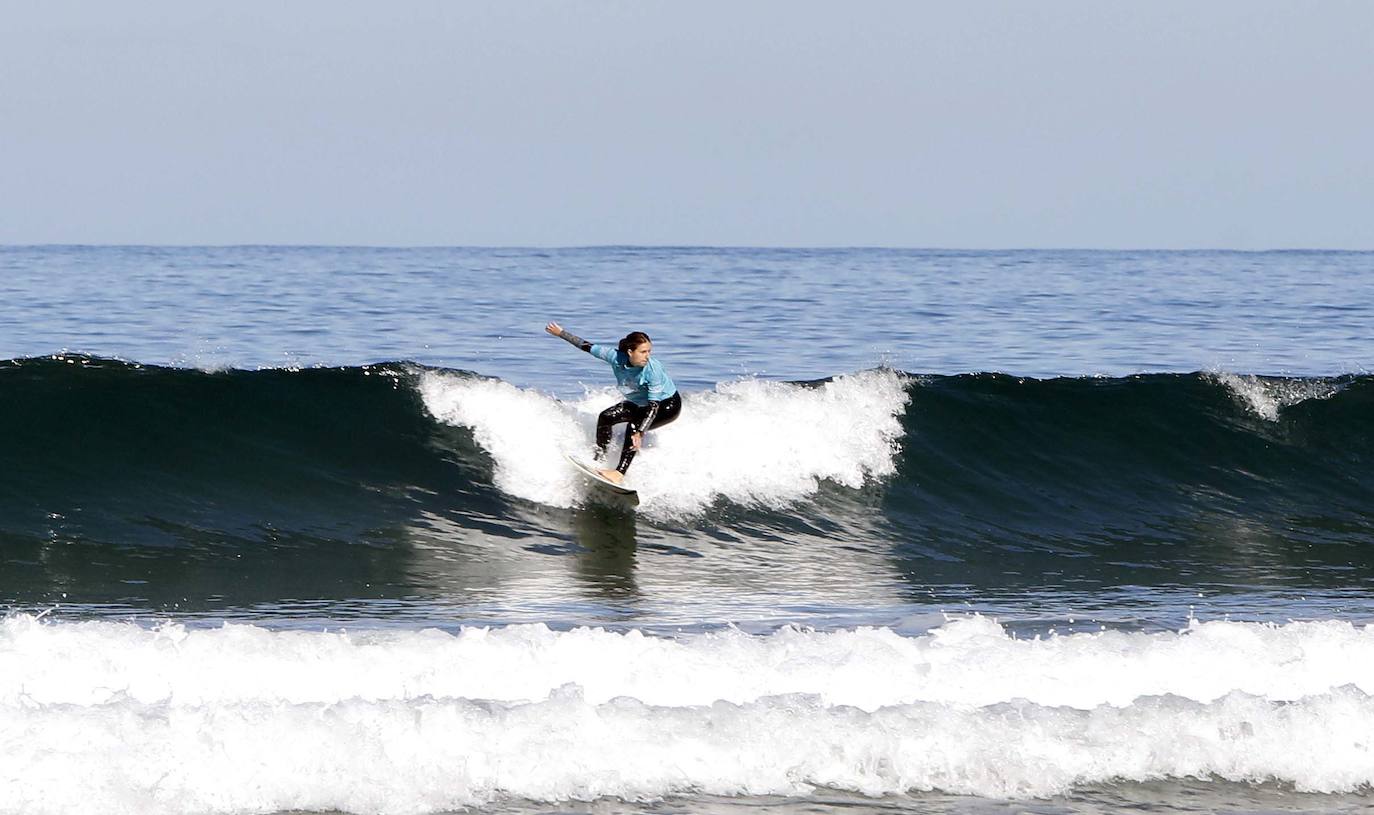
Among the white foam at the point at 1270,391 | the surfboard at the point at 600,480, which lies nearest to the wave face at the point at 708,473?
the white foam at the point at 1270,391

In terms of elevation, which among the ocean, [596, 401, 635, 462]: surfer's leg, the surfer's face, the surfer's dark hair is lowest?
the ocean

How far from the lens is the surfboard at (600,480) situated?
39.9ft

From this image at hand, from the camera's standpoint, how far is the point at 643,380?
39.9ft

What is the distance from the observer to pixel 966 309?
30.1m

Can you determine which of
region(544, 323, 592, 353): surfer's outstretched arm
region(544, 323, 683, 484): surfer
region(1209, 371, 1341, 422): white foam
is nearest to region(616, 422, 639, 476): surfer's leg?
region(544, 323, 683, 484): surfer

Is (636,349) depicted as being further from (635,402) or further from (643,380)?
(635,402)

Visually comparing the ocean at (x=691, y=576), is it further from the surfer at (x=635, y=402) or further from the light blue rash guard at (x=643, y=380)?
the light blue rash guard at (x=643, y=380)

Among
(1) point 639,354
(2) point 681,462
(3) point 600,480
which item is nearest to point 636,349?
(1) point 639,354

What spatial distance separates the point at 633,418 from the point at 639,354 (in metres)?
0.65

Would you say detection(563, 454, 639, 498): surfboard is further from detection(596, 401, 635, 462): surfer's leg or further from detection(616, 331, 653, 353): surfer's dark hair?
detection(616, 331, 653, 353): surfer's dark hair

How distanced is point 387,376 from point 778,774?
941 centimetres

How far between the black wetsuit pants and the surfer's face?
41cm

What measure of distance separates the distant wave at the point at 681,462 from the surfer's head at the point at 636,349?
1249mm

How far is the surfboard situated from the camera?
1217cm
